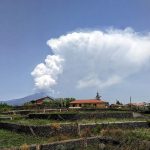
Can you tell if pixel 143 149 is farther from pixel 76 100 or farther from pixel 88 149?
pixel 76 100

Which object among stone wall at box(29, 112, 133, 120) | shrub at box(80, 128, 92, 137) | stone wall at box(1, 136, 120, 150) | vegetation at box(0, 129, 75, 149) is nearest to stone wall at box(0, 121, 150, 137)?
shrub at box(80, 128, 92, 137)

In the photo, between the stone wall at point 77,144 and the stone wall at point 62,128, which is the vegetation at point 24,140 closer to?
the stone wall at point 62,128

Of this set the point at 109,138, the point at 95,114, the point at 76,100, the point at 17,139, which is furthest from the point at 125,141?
the point at 76,100

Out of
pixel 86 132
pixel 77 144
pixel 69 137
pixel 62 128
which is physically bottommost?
pixel 77 144

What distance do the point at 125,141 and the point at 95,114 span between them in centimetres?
1216

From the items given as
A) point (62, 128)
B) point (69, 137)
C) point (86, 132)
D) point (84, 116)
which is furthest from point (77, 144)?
point (84, 116)

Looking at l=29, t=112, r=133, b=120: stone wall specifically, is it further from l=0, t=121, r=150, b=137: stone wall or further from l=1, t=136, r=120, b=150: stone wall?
l=1, t=136, r=120, b=150: stone wall

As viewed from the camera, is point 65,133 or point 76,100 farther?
point 76,100

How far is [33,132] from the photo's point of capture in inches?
801

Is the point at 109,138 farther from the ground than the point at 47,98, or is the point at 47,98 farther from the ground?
the point at 47,98

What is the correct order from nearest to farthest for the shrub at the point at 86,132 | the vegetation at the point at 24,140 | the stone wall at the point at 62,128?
the vegetation at the point at 24,140 < the shrub at the point at 86,132 < the stone wall at the point at 62,128

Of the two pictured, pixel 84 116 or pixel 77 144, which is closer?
pixel 77 144

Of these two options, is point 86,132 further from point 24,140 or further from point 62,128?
point 24,140

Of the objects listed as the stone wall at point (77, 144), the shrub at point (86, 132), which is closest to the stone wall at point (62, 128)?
the shrub at point (86, 132)
